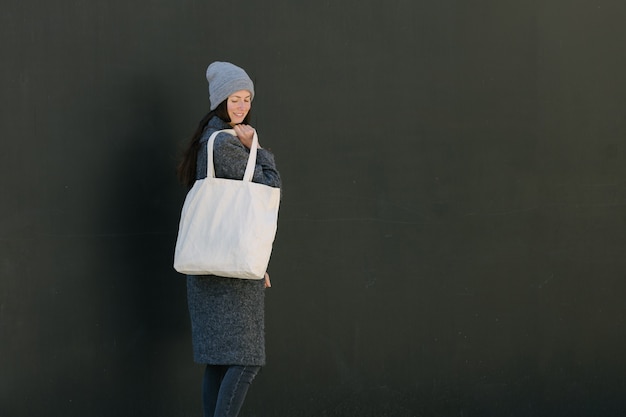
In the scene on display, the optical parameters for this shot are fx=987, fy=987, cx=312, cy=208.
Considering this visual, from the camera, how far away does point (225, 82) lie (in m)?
3.91

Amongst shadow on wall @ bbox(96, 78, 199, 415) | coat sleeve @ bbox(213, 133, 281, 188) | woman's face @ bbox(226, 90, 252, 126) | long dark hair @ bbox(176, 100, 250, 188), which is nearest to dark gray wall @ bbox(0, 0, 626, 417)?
shadow on wall @ bbox(96, 78, 199, 415)

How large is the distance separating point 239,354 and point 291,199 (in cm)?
96

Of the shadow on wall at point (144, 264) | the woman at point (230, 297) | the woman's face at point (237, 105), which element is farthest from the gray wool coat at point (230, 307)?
the shadow on wall at point (144, 264)

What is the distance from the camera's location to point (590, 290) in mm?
4949

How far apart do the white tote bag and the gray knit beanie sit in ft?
0.76

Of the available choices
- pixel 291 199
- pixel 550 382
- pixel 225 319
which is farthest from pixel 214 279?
pixel 550 382

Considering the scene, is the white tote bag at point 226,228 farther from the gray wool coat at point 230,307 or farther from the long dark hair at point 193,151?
the long dark hair at point 193,151

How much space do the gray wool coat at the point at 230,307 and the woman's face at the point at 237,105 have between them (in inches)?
4.9

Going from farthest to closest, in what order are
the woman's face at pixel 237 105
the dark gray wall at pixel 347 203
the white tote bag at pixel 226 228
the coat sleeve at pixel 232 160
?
the dark gray wall at pixel 347 203 → the woman's face at pixel 237 105 → the coat sleeve at pixel 232 160 → the white tote bag at pixel 226 228

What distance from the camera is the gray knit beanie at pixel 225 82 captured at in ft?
12.8

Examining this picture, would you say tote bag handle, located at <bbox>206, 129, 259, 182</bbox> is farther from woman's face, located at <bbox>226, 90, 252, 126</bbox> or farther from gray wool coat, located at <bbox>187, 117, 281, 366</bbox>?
woman's face, located at <bbox>226, 90, 252, 126</bbox>

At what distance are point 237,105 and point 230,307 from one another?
2.65 ft

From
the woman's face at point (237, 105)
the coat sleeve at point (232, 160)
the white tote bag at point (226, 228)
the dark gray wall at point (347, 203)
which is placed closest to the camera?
the white tote bag at point (226, 228)

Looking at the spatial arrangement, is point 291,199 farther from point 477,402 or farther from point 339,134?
point 477,402
